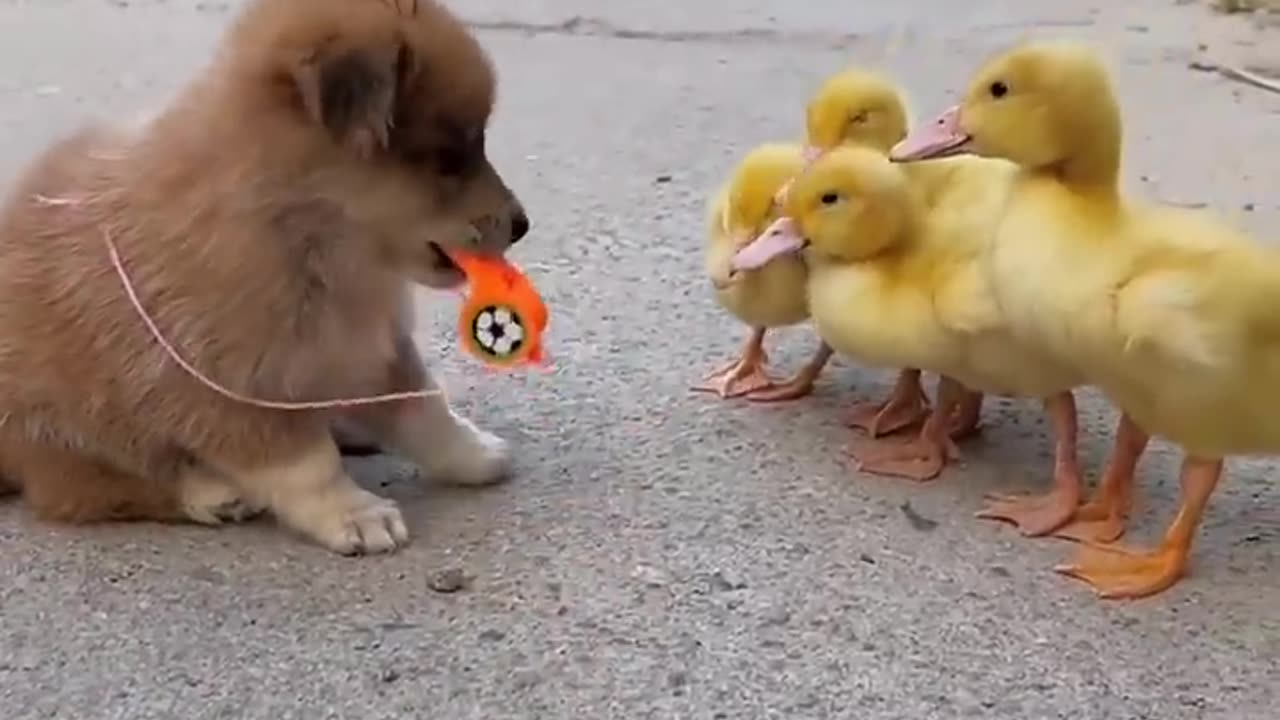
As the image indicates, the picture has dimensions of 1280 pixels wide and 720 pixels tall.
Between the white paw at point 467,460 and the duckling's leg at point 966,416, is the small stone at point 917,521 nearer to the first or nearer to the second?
the duckling's leg at point 966,416

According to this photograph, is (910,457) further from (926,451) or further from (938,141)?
(938,141)

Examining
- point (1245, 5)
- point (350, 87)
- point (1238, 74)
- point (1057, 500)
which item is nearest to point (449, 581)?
point (350, 87)

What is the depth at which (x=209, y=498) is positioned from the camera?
1.31m

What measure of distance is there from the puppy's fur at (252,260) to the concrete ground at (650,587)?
5 centimetres

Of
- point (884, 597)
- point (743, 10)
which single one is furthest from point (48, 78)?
point (884, 597)

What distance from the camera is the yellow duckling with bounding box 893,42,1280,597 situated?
1118 mm

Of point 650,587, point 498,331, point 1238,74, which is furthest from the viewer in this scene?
point 1238,74

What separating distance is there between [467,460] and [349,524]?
0.42ft

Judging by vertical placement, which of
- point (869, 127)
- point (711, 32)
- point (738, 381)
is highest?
point (869, 127)

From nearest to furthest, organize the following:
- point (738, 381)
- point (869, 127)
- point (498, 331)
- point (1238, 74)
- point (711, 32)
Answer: point (498, 331), point (869, 127), point (738, 381), point (1238, 74), point (711, 32)

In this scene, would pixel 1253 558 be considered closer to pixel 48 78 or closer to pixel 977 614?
pixel 977 614

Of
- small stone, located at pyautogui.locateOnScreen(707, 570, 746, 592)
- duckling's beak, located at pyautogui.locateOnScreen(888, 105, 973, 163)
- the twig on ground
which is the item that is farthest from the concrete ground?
the twig on ground

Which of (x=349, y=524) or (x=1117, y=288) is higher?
(x=1117, y=288)

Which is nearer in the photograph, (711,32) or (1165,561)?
(1165,561)
